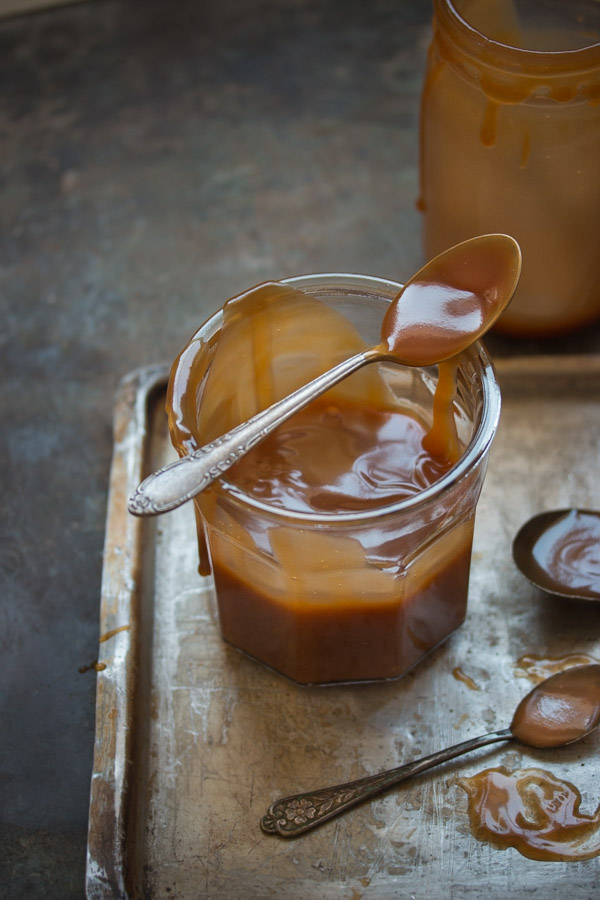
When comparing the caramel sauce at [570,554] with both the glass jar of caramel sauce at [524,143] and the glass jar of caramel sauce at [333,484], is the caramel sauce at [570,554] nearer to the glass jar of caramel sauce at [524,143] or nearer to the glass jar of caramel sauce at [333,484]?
the glass jar of caramel sauce at [333,484]

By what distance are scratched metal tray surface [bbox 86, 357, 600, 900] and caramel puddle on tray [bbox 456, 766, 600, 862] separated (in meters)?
0.01

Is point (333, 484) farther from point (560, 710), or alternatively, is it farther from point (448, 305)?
point (560, 710)

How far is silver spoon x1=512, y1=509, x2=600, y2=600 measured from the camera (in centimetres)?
A: 114

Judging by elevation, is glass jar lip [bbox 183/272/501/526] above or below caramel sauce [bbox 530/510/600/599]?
above

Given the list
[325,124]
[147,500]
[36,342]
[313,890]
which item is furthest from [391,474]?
[325,124]

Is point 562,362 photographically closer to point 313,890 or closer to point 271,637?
point 271,637

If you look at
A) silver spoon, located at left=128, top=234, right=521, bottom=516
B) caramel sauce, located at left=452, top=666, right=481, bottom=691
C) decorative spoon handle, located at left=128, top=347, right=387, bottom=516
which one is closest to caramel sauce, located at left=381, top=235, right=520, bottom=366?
silver spoon, located at left=128, top=234, right=521, bottom=516

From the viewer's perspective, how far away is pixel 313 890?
3.13 ft

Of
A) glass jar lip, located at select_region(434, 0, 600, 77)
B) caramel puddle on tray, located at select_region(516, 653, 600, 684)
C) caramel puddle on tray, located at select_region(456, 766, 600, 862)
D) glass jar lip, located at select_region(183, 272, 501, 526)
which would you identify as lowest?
caramel puddle on tray, located at select_region(456, 766, 600, 862)

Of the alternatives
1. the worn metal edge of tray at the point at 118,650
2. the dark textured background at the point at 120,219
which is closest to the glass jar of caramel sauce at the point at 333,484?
the worn metal edge of tray at the point at 118,650

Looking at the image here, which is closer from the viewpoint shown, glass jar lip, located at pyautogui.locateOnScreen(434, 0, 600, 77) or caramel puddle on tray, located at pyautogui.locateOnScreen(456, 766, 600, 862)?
caramel puddle on tray, located at pyautogui.locateOnScreen(456, 766, 600, 862)

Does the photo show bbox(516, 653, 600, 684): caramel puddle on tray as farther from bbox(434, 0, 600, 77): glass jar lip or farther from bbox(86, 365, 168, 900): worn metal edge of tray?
bbox(434, 0, 600, 77): glass jar lip

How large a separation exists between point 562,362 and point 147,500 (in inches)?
26.7

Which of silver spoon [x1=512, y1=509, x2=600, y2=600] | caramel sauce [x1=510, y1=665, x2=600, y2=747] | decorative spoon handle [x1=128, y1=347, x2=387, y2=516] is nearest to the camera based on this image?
decorative spoon handle [x1=128, y1=347, x2=387, y2=516]
